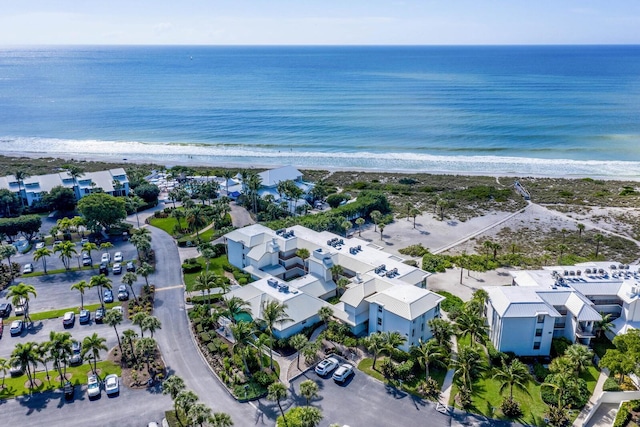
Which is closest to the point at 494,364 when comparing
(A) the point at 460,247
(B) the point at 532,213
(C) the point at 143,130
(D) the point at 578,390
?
(D) the point at 578,390

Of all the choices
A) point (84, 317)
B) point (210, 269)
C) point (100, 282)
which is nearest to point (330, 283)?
point (210, 269)

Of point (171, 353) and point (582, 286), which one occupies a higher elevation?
point (582, 286)

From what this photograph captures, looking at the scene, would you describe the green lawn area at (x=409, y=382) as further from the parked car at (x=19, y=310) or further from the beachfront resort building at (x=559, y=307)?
the parked car at (x=19, y=310)

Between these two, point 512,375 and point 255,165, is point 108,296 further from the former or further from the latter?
point 255,165

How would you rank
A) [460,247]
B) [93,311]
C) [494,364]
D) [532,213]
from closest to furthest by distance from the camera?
1. [494,364]
2. [93,311]
3. [460,247]
4. [532,213]

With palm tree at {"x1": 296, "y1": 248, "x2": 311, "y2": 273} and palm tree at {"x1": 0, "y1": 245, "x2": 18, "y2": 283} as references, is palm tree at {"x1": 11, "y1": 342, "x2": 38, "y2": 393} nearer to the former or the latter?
Answer: palm tree at {"x1": 0, "y1": 245, "x2": 18, "y2": 283}

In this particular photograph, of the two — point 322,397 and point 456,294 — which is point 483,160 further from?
point 322,397
